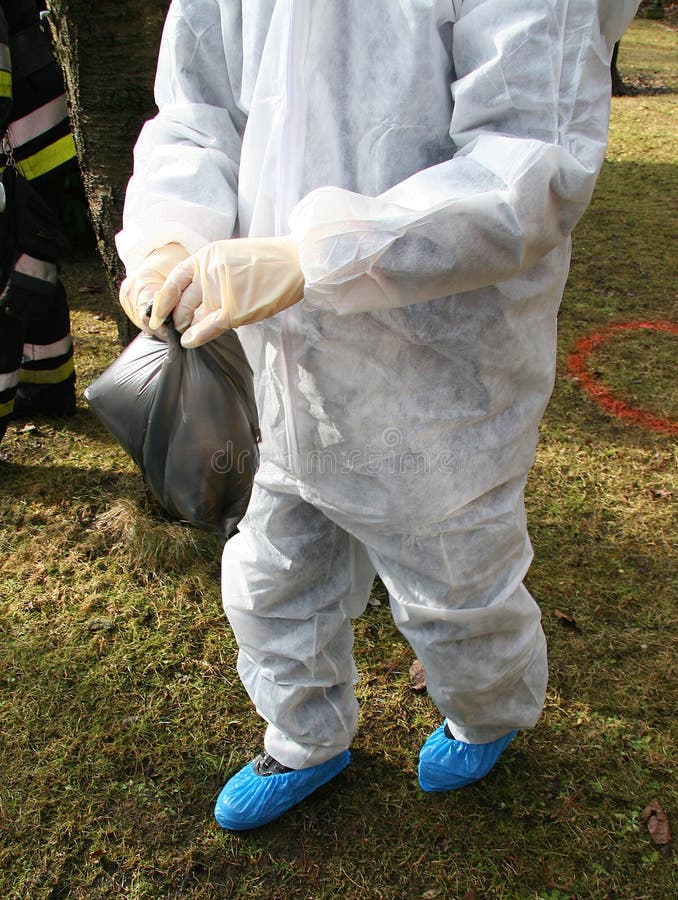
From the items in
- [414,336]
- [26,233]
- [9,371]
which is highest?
[414,336]

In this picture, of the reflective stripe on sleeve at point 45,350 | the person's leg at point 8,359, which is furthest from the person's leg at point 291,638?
the reflective stripe on sleeve at point 45,350

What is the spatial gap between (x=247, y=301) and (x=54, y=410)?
2.46 meters

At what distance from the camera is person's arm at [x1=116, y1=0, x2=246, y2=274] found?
4.42 ft

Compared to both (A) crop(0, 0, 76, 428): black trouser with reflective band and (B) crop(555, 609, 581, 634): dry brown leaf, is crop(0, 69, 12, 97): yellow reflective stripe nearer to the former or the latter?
(A) crop(0, 0, 76, 428): black trouser with reflective band

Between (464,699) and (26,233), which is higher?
(26,233)

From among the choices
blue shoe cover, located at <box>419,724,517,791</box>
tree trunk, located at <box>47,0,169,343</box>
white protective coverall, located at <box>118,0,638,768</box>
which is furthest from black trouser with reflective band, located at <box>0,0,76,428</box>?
blue shoe cover, located at <box>419,724,517,791</box>

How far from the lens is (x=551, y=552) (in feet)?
8.78

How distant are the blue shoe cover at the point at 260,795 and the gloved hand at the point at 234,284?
44.1 inches

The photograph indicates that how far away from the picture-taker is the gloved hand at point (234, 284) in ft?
3.86

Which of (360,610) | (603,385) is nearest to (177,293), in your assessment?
(360,610)

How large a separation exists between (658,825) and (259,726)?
0.99 meters

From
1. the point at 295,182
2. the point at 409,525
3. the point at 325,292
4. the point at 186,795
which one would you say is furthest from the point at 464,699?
the point at 295,182

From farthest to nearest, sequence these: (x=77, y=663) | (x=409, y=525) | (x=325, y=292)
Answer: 1. (x=77, y=663)
2. (x=409, y=525)
3. (x=325, y=292)

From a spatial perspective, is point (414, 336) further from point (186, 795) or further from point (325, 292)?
point (186, 795)
